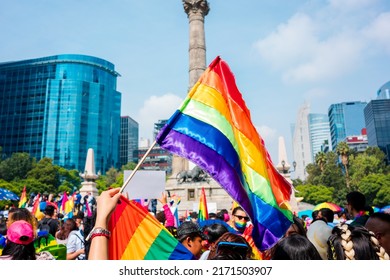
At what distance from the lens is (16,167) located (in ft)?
168

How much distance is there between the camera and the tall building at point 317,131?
17550 cm

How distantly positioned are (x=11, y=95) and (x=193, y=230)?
89.1 meters

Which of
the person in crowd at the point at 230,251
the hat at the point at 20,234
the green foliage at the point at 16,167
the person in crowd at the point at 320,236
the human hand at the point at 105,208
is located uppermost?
the green foliage at the point at 16,167

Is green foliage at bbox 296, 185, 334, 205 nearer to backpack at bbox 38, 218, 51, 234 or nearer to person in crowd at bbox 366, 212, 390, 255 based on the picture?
backpack at bbox 38, 218, 51, 234

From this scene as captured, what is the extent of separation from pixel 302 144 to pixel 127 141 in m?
102

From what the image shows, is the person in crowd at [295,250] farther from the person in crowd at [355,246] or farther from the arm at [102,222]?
the arm at [102,222]

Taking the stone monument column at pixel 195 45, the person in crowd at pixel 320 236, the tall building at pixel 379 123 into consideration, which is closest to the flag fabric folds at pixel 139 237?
the person in crowd at pixel 320 236

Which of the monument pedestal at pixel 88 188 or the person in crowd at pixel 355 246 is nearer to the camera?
the person in crowd at pixel 355 246

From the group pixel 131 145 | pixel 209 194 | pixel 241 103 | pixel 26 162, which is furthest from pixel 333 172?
pixel 131 145

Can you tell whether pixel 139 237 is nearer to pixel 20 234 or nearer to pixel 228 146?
pixel 20 234

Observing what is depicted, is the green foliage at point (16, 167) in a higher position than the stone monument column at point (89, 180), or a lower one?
higher

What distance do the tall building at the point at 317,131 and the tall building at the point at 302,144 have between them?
7.18ft

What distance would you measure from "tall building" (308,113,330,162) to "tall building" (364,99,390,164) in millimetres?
78109
